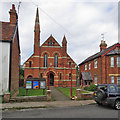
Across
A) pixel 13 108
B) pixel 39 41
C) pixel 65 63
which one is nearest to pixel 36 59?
pixel 39 41

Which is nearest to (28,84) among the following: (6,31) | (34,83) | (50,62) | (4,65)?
(34,83)

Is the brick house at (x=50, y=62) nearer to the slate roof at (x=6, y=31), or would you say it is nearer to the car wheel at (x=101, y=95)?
the slate roof at (x=6, y=31)

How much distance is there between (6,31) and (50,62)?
61.7 feet

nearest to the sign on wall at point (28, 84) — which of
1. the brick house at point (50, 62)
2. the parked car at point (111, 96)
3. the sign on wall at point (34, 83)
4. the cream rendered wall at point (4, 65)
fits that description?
the sign on wall at point (34, 83)

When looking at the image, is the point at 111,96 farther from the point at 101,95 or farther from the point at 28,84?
the point at 28,84

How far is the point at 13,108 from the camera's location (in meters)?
8.91

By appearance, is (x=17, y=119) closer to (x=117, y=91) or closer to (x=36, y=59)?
(x=117, y=91)

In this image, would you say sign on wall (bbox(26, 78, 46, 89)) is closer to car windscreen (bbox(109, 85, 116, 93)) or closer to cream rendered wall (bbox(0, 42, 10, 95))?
cream rendered wall (bbox(0, 42, 10, 95))

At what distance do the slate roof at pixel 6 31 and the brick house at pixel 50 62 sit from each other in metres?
15.8

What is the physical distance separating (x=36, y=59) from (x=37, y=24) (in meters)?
9.68

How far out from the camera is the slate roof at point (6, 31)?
1305 cm

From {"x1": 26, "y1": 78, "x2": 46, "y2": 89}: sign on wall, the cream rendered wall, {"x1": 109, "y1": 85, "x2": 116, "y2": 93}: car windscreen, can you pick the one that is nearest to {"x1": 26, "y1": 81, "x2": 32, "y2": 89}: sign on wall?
{"x1": 26, "y1": 78, "x2": 46, "y2": 89}: sign on wall

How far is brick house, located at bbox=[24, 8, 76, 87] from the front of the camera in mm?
30859

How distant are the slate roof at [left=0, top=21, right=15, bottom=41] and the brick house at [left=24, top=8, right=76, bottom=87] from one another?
623 inches
